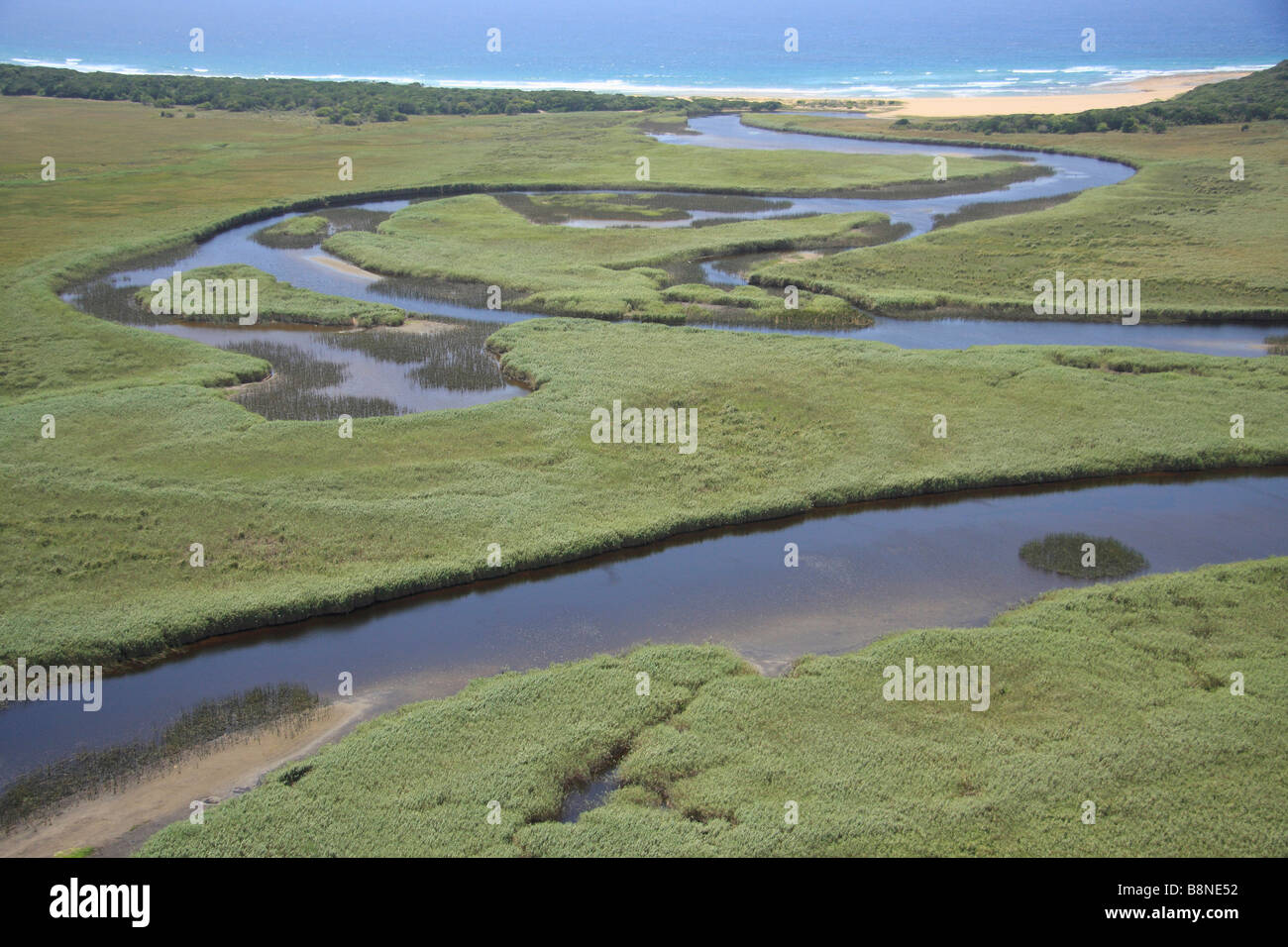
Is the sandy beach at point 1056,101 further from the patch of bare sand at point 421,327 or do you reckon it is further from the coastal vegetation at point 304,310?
the coastal vegetation at point 304,310

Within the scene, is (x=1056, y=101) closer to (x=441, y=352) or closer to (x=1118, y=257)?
(x=1118, y=257)

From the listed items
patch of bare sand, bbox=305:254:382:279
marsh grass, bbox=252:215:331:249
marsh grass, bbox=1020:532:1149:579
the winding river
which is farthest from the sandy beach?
marsh grass, bbox=1020:532:1149:579

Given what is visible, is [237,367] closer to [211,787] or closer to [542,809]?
[211,787]

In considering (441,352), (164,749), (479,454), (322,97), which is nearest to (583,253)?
(441,352)

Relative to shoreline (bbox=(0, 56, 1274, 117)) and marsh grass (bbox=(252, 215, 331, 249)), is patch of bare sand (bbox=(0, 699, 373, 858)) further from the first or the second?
shoreline (bbox=(0, 56, 1274, 117))

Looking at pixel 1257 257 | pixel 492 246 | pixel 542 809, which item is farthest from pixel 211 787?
pixel 1257 257

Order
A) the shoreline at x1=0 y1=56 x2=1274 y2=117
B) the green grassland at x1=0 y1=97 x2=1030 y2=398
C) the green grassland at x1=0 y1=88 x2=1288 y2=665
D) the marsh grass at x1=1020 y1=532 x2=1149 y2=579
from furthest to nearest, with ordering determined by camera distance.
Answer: the shoreline at x1=0 y1=56 x2=1274 y2=117 → the green grassland at x1=0 y1=97 x2=1030 y2=398 → the marsh grass at x1=1020 y1=532 x2=1149 y2=579 → the green grassland at x1=0 y1=88 x2=1288 y2=665
